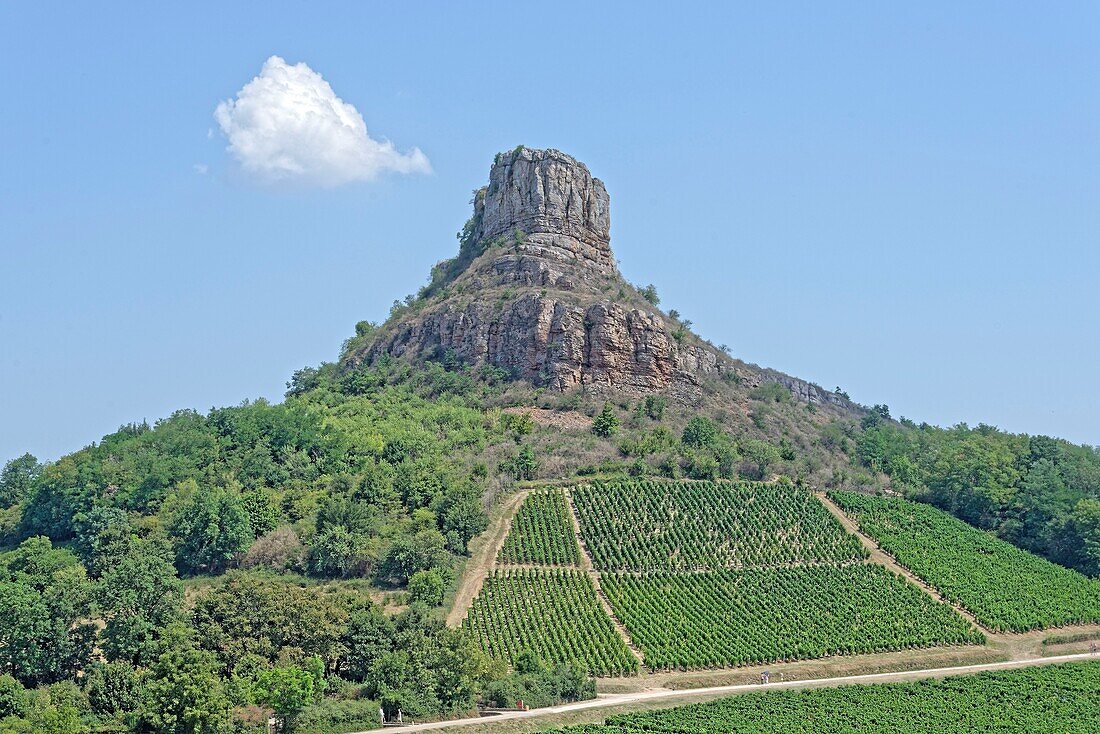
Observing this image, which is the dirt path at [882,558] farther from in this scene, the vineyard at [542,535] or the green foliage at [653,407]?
the vineyard at [542,535]

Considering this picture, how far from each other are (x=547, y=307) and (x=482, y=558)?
2865cm

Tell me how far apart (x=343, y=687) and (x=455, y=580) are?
45.4 feet

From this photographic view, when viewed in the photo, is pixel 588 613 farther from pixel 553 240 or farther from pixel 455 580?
pixel 553 240

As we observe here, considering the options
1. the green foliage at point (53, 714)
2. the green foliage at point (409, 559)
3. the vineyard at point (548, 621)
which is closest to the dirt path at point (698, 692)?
the vineyard at point (548, 621)

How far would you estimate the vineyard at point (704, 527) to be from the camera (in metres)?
64.9

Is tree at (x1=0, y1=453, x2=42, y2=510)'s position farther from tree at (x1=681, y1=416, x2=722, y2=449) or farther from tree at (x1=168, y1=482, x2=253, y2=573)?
tree at (x1=681, y1=416, x2=722, y2=449)

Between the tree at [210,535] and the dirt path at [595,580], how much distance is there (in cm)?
1900

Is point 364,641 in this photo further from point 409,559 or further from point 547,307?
point 547,307

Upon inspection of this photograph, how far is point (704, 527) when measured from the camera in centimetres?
6825

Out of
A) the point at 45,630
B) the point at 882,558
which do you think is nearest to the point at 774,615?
the point at 882,558

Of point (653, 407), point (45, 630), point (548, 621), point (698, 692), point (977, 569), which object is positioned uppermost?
point (653, 407)

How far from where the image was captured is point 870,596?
6156 centimetres

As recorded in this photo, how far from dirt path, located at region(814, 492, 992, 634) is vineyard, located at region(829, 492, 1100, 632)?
302 mm

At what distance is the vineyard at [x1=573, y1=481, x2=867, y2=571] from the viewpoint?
2554 inches
